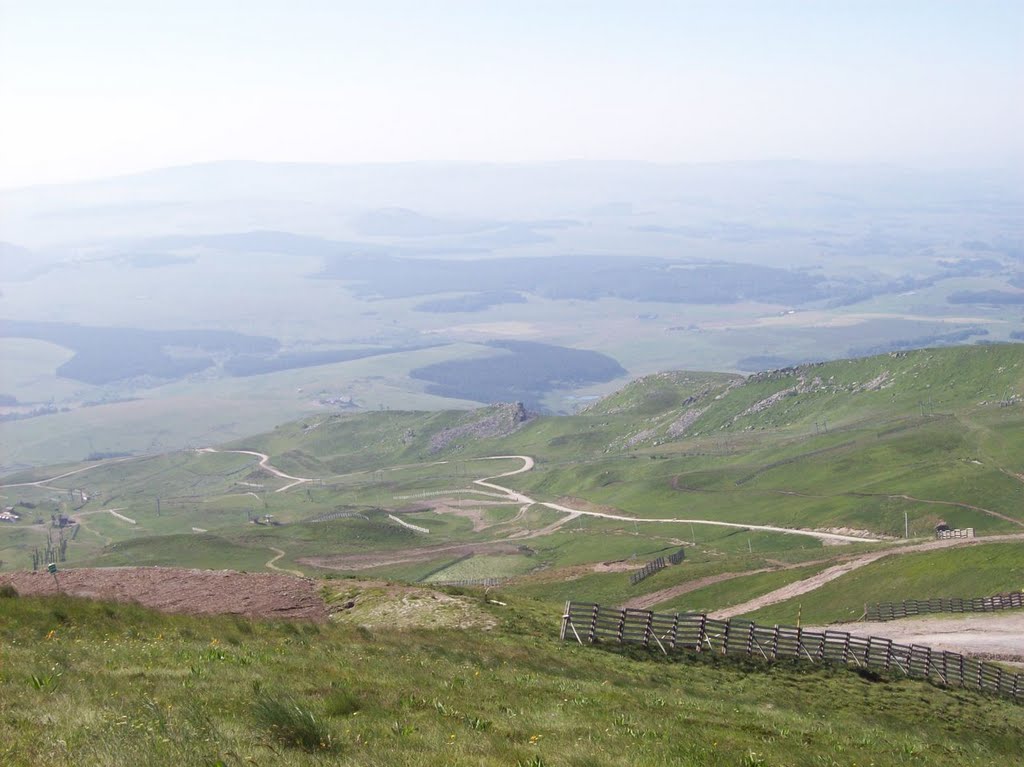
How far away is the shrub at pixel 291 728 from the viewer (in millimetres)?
17188

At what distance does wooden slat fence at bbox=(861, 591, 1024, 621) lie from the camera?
65.8m

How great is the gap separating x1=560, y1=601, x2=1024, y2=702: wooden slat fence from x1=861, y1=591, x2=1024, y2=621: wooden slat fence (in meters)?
16.3

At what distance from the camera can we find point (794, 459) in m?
158

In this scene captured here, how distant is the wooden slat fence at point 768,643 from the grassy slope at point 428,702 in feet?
5.42

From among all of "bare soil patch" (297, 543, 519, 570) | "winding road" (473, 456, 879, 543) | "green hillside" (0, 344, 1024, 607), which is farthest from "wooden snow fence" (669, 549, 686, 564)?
"bare soil patch" (297, 543, 519, 570)

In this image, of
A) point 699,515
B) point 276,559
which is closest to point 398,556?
point 276,559

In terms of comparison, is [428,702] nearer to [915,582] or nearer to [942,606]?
[942,606]

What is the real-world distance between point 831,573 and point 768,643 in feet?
121

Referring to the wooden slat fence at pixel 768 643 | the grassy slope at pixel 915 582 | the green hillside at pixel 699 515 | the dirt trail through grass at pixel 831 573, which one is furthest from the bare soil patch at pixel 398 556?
the wooden slat fence at pixel 768 643

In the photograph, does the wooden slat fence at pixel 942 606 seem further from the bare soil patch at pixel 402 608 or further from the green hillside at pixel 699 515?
the bare soil patch at pixel 402 608

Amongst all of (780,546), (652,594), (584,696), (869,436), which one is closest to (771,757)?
(584,696)

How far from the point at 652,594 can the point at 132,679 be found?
67.7m

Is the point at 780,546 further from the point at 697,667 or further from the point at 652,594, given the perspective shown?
the point at 697,667

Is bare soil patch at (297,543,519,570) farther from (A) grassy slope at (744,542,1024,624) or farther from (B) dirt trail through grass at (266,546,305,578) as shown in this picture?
(A) grassy slope at (744,542,1024,624)
